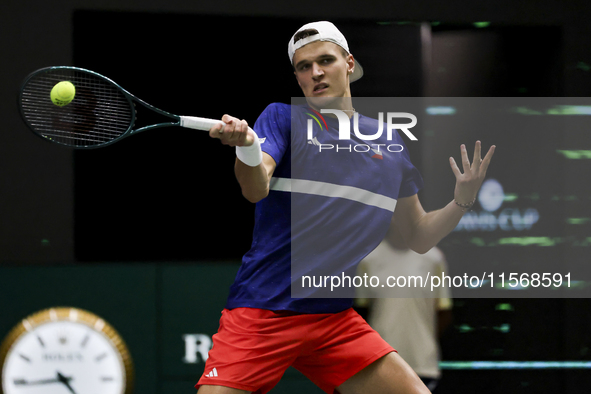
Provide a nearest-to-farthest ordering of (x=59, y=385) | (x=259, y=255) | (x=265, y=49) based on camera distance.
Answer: (x=259, y=255) < (x=59, y=385) < (x=265, y=49)

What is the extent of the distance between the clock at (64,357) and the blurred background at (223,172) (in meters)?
0.08

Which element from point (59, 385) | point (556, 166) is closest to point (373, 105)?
point (556, 166)

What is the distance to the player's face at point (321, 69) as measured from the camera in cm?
216

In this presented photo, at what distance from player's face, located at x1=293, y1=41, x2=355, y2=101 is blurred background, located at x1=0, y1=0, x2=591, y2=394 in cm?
100

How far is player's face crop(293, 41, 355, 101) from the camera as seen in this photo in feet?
7.08

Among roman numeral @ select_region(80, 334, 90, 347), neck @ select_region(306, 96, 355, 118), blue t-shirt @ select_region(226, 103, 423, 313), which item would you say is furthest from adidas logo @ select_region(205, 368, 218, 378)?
roman numeral @ select_region(80, 334, 90, 347)

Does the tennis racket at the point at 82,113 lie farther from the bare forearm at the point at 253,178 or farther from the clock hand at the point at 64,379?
the clock hand at the point at 64,379

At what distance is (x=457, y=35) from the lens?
3309mm

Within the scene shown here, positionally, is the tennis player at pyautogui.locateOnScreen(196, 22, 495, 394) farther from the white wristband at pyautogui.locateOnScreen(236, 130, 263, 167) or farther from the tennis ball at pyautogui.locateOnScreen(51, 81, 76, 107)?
the tennis ball at pyautogui.locateOnScreen(51, 81, 76, 107)

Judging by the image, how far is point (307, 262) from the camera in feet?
6.52

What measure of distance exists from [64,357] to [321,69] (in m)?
1.86

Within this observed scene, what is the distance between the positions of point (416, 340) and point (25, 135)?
2160mm

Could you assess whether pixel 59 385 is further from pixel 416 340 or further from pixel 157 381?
pixel 416 340

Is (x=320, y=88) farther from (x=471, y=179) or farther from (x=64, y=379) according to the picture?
(x=64, y=379)
